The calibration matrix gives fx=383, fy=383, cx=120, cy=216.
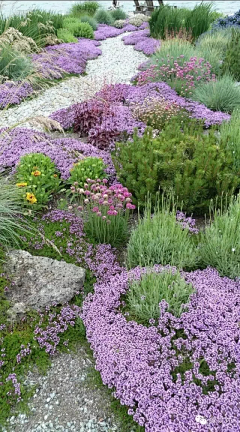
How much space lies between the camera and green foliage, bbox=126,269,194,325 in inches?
132

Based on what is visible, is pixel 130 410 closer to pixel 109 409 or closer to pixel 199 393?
pixel 109 409

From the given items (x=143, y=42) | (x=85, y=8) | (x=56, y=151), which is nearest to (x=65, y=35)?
(x=143, y=42)

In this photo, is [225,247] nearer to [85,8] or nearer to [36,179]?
[36,179]

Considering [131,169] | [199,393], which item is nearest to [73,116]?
[131,169]

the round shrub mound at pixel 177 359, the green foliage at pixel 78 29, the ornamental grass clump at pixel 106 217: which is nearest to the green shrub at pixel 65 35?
the green foliage at pixel 78 29

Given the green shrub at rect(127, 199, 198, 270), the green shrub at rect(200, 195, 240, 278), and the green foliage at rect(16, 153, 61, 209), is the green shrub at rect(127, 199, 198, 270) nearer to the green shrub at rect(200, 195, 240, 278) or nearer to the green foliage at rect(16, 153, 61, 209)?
the green shrub at rect(200, 195, 240, 278)

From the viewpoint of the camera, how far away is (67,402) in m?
3.13

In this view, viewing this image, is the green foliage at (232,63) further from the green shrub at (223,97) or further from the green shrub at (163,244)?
the green shrub at (163,244)

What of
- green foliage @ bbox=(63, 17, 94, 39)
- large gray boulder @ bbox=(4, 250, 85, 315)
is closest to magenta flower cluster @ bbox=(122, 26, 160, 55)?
green foliage @ bbox=(63, 17, 94, 39)

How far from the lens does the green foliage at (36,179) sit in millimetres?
5086

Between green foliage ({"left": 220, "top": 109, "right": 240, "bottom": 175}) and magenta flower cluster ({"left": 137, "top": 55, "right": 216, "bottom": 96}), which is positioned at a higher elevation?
magenta flower cluster ({"left": 137, "top": 55, "right": 216, "bottom": 96})

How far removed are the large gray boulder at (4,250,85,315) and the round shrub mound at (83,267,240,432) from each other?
1.08 ft

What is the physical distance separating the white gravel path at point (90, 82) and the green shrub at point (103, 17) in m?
5.48

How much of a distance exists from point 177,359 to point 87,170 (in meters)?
3.19
